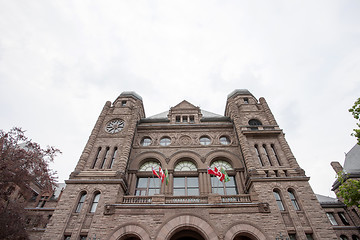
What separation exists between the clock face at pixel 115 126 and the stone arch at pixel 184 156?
668 cm

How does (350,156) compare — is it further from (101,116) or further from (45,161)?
(45,161)

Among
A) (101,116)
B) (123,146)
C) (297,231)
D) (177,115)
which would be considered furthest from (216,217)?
(101,116)

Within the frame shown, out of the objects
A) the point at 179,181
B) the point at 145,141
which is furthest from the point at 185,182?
the point at 145,141

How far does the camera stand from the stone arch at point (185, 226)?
42.7ft

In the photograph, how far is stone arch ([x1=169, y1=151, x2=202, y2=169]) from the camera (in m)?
19.0

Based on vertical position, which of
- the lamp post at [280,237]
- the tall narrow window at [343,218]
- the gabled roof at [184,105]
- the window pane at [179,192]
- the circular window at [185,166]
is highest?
the gabled roof at [184,105]

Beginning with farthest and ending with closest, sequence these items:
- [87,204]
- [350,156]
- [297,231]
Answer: [350,156]
[87,204]
[297,231]

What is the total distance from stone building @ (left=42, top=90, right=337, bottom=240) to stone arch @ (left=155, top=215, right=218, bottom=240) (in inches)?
2.5

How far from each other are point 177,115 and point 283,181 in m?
13.3

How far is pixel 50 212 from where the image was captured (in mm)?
23719

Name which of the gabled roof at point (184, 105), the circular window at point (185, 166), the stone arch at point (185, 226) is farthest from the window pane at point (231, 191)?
the gabled roof at point (184, 105)

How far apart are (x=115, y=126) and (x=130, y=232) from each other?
451 inches

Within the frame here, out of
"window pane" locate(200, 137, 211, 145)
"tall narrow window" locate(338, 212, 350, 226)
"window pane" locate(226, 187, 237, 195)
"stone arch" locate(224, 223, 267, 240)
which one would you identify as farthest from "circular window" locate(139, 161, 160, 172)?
"tall narrow window" locate(338, 212, 350, 226)

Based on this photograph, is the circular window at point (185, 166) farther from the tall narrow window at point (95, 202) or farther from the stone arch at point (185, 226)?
the tall narrow window at point (95, 202)
